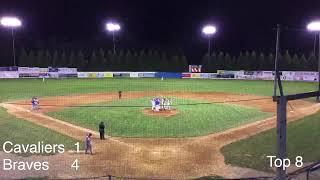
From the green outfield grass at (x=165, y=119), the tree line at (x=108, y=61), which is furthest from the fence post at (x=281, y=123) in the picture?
the tree line at (x=108, y=61)

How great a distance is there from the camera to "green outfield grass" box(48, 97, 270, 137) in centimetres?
2448

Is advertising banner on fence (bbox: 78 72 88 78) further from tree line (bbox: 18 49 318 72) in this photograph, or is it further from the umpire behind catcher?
the umpire behind catcher

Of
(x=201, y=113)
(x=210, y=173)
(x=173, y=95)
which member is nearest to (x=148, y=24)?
(x=173, y=95)

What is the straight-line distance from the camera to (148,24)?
8956 cm

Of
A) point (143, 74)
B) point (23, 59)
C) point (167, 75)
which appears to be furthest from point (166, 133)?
point (23, 59)

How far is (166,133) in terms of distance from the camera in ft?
78.5

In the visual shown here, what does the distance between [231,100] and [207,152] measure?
20.3 meters

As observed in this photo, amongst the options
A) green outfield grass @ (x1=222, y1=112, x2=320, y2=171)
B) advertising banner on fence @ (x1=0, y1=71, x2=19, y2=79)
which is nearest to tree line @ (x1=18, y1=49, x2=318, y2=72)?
advertising banner on fence @ (x1=0, y1=71, x2=19, y2=79)

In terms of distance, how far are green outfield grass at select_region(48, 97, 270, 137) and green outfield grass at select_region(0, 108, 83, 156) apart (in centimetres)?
282

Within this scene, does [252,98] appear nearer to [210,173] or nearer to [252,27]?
[210,173]

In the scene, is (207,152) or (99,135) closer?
(207,152)

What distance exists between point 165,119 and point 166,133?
4116mm

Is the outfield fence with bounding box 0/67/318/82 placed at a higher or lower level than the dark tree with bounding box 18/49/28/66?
lower

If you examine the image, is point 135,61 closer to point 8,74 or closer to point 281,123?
point 8,74
